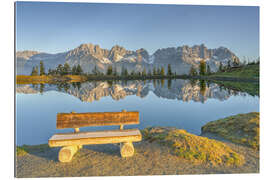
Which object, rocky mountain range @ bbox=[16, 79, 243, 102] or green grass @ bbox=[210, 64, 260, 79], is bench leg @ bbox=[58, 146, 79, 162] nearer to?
rocky mountain range @ bbox=[16, 79, 243, 102]

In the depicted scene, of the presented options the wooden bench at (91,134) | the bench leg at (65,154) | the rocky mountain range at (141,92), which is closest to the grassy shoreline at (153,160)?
the bench leg at (65,154)

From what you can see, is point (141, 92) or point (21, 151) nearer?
point (21, 151)

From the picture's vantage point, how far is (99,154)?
16.0ft

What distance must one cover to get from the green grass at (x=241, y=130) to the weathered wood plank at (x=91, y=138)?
4.30 m

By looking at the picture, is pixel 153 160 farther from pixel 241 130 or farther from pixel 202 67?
pixel 202 67

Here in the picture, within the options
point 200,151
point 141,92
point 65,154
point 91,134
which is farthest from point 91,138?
point 141,92

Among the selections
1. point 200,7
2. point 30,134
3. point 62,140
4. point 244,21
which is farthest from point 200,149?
point 30,134

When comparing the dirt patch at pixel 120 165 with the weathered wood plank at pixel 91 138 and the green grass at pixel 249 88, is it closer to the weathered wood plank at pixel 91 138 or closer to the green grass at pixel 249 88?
the weathered wood plank at pixel 91 138

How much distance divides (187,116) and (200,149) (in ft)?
21.9

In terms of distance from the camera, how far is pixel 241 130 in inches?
250

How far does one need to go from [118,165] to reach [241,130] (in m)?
5.43

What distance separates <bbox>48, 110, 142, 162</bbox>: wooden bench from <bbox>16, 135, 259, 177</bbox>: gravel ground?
1.03 ft

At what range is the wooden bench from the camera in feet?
13.7
